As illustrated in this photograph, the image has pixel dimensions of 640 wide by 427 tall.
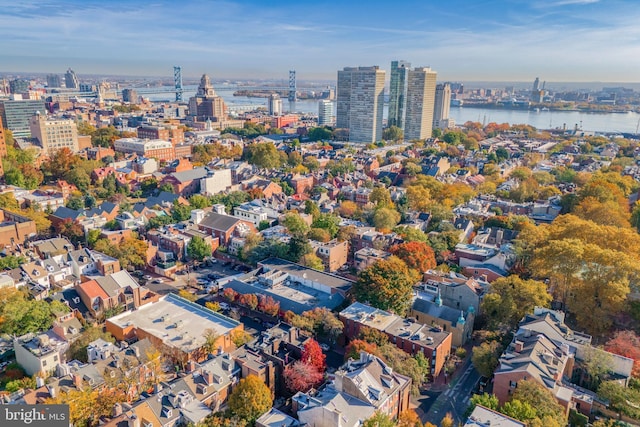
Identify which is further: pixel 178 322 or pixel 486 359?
pixel 178 322

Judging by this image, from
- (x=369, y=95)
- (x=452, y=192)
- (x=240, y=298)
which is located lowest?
(x=240, y=298)

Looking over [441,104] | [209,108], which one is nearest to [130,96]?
[209,108]

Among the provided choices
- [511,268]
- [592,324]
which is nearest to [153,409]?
[592,324]

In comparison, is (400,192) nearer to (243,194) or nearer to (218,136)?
(243,194)

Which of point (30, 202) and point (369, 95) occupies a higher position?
point (369, 95)

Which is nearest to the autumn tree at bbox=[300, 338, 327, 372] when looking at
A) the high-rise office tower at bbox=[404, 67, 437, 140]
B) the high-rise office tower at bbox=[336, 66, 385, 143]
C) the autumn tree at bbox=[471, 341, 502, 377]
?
the autumn tree at bbox=[471, 341, 502, 377]

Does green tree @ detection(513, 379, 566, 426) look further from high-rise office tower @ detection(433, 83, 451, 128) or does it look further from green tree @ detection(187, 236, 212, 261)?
high-rise office tower @ detection(433, 83, 451, 128)

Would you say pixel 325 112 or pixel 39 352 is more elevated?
pixel 325 112

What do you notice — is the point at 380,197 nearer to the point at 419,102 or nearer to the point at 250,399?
the point at 250,399
